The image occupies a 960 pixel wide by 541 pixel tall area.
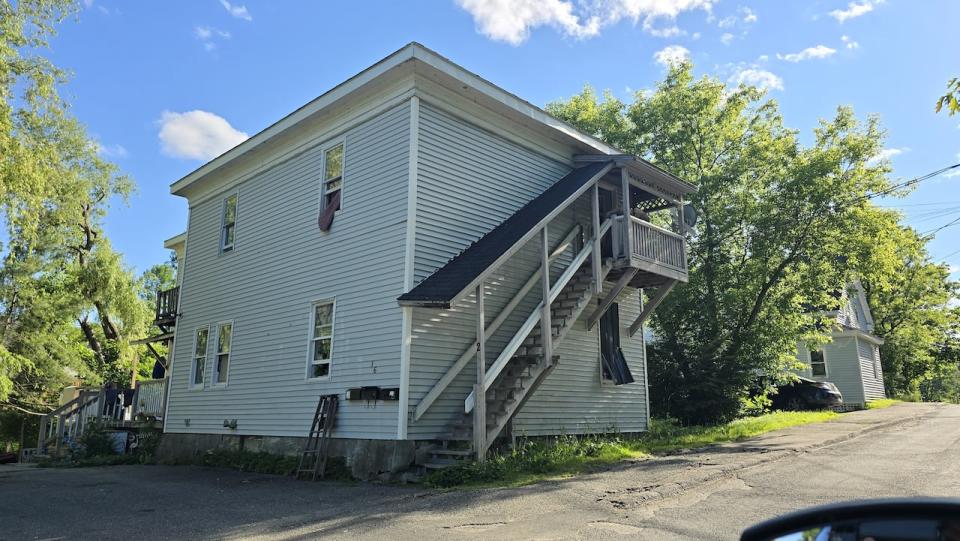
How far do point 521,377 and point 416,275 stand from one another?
281 centimetres

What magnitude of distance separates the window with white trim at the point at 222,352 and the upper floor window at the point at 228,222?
2.27 meters

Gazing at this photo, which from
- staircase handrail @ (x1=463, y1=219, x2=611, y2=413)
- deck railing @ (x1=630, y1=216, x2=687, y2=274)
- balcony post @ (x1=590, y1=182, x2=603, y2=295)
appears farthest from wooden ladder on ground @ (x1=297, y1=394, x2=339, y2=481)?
deck railing @ (x1=630, y1=216, x2=687, y2=274)

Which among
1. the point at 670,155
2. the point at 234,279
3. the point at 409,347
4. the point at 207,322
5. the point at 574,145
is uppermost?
the point at 670,155

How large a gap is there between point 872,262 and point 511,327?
515 inches

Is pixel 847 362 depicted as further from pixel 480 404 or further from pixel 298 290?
pixel 298 290

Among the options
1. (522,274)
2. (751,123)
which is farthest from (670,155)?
(522,274)

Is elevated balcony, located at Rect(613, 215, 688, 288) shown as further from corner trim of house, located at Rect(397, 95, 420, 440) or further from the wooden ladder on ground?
the wooden ladder on ground

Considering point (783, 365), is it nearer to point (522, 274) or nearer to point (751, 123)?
point (751, 123)

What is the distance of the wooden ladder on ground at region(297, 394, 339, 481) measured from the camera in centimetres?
1204

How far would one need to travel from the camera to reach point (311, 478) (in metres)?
12.0

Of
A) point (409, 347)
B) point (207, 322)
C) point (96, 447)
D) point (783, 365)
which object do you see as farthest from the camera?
point (783, 365)

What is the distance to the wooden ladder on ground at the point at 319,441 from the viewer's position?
12.0 meters

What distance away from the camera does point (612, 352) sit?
16.6 meters

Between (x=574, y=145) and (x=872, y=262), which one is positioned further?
(x=872, y=262)
